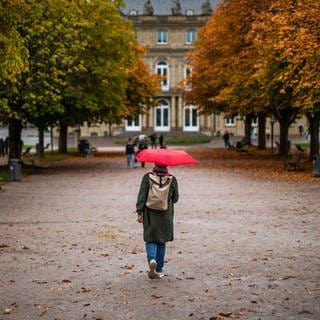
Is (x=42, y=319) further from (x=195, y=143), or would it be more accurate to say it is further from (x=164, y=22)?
(x=164, y=22)

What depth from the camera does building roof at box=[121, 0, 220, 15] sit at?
8934 cm

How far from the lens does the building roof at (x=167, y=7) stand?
8934 cm

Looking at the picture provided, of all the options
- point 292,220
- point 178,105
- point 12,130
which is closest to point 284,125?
point 12,130

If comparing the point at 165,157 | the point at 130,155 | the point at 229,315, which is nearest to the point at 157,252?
the point at 165,157

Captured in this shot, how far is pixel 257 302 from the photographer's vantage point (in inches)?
312

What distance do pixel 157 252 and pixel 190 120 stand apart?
78363 millimetres

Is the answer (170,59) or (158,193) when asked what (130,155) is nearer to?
(158,193)

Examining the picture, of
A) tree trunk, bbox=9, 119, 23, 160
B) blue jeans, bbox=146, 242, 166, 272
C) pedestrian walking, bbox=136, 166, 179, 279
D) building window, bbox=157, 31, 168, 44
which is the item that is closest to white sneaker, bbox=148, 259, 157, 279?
pedestrian walking, bbox=136, 166, 179, 279

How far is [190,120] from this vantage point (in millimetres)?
87250

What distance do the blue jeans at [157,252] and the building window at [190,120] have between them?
3051 inches

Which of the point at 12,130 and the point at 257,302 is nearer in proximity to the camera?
the point at 257,302

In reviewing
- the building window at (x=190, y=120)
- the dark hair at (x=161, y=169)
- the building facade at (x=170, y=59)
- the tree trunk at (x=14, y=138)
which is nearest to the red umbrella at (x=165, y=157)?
the dark hair at (x=161, y=169)

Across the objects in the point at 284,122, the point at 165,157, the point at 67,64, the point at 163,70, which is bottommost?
the point at 165,157

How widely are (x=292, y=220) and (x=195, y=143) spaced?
55.9m
